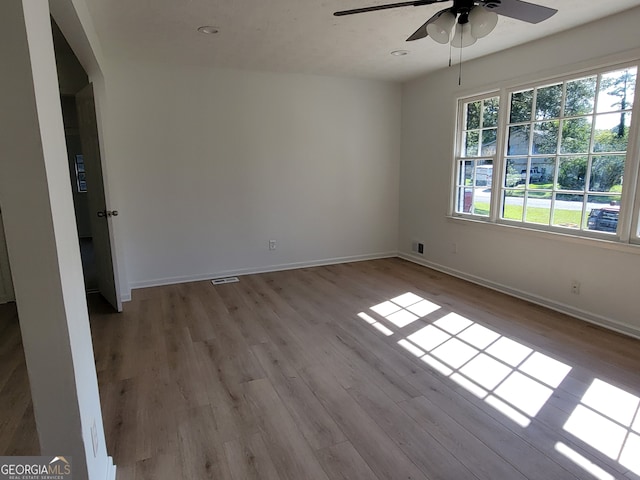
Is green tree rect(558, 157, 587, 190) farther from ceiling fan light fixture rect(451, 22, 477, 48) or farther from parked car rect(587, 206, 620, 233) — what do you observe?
ceiling fan light fixture rect(451, 22, 477, 48)

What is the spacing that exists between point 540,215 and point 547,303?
2.90ft

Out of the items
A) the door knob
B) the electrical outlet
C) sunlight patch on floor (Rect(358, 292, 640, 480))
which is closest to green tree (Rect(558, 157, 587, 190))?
the electrical outlet

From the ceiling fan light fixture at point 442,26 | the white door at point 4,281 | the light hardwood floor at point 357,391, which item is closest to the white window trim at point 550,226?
the light hardwood floor at point 357,391

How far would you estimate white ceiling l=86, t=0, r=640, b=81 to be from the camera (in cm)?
279

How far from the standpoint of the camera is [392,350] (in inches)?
114

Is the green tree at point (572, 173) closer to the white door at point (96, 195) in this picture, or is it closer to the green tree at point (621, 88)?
the green tree at point (621, 88)

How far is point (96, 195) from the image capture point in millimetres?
3764

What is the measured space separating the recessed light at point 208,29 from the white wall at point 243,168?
1.17 metres

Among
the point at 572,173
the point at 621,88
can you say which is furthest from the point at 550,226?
the point at 621,88

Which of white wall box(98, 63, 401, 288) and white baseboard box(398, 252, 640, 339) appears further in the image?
white wall box(98, 63, 401, 288)

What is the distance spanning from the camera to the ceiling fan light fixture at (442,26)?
2.09 metres

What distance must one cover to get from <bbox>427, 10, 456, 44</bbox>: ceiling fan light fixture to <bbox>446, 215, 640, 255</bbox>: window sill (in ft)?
7.58

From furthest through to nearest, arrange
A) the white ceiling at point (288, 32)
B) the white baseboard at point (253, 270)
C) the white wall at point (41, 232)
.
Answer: the white baseboard at point (253, 270), the white ceiling at point (288, 32), the white wall at point (41, 232)

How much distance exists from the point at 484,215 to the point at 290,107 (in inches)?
109
